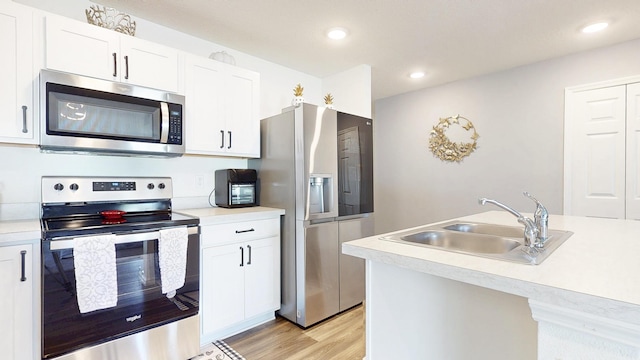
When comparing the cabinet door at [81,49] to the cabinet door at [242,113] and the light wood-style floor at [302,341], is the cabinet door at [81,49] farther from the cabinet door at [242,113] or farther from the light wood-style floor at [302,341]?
Answer: the light wood-style floor at [302,341]

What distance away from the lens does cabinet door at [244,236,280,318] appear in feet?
7.49

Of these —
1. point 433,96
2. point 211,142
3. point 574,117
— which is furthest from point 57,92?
point 574,117

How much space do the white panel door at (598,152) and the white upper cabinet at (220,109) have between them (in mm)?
3073

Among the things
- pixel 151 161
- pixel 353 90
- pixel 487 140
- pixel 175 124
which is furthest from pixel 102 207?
pixel 487 140

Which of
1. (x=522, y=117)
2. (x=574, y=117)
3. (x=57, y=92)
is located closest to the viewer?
(x=57, y=92)

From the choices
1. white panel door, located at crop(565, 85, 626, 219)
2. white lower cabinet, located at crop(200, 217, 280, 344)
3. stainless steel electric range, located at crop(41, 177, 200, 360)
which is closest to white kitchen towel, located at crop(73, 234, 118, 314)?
stainless steel electric range, located at crop(41, 177, 200, 360)

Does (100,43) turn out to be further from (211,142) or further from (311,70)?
(311,70)

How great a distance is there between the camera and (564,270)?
2.85ft

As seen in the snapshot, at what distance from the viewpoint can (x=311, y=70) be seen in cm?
338

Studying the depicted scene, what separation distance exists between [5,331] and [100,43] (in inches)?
63.3

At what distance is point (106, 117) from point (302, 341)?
6.50 ft

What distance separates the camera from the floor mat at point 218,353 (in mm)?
1960

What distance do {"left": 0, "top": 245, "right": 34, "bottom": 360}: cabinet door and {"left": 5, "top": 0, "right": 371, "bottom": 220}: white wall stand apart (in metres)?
0.58

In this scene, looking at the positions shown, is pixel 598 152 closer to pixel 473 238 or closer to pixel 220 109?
pixel 473 238
